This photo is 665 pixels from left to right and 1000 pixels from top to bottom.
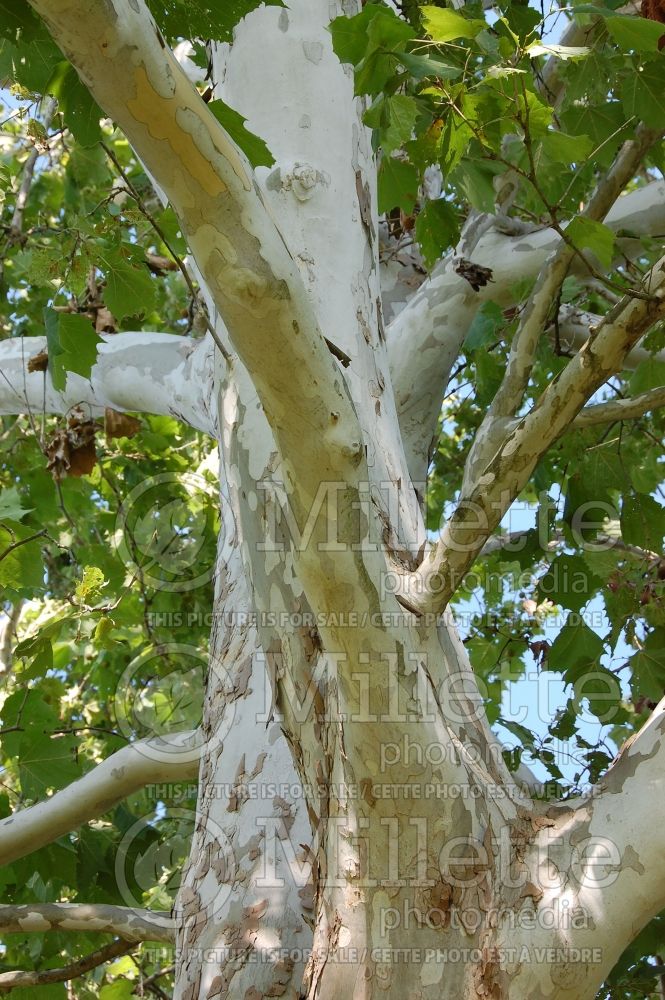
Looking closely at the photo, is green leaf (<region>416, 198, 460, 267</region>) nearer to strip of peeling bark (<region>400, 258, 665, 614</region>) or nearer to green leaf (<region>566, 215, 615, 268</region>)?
green leaf (<region>566, 215, 615, 268</region>)

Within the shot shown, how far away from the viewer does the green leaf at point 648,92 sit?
1983mm

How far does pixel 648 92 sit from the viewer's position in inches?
78.9

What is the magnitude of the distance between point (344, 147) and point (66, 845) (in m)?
1.88

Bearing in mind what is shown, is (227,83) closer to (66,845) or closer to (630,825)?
(630,825)

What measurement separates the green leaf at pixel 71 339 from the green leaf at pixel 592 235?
2.98 ft

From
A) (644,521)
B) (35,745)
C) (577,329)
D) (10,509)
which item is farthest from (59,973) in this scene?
(577,329)

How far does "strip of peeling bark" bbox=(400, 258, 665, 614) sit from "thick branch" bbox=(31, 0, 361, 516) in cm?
20

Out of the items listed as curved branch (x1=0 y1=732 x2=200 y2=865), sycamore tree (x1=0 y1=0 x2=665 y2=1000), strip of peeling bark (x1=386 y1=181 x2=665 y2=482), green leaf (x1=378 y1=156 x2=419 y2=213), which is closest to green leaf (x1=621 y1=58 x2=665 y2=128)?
sycamore tree (x1=0 y1=0 x2=665 y2=1000)

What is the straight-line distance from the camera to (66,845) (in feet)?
8.43

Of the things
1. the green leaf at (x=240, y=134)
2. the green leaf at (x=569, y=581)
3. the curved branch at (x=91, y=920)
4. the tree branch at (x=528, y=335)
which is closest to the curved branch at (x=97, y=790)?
the curved branch at (x=91, y=920)

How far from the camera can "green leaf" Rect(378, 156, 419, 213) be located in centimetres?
210

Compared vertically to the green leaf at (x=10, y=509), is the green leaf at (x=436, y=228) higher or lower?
higher

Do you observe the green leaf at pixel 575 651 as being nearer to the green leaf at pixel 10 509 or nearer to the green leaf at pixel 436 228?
the green leaf at pixel 436 228

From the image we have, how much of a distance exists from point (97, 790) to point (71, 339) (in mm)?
967
